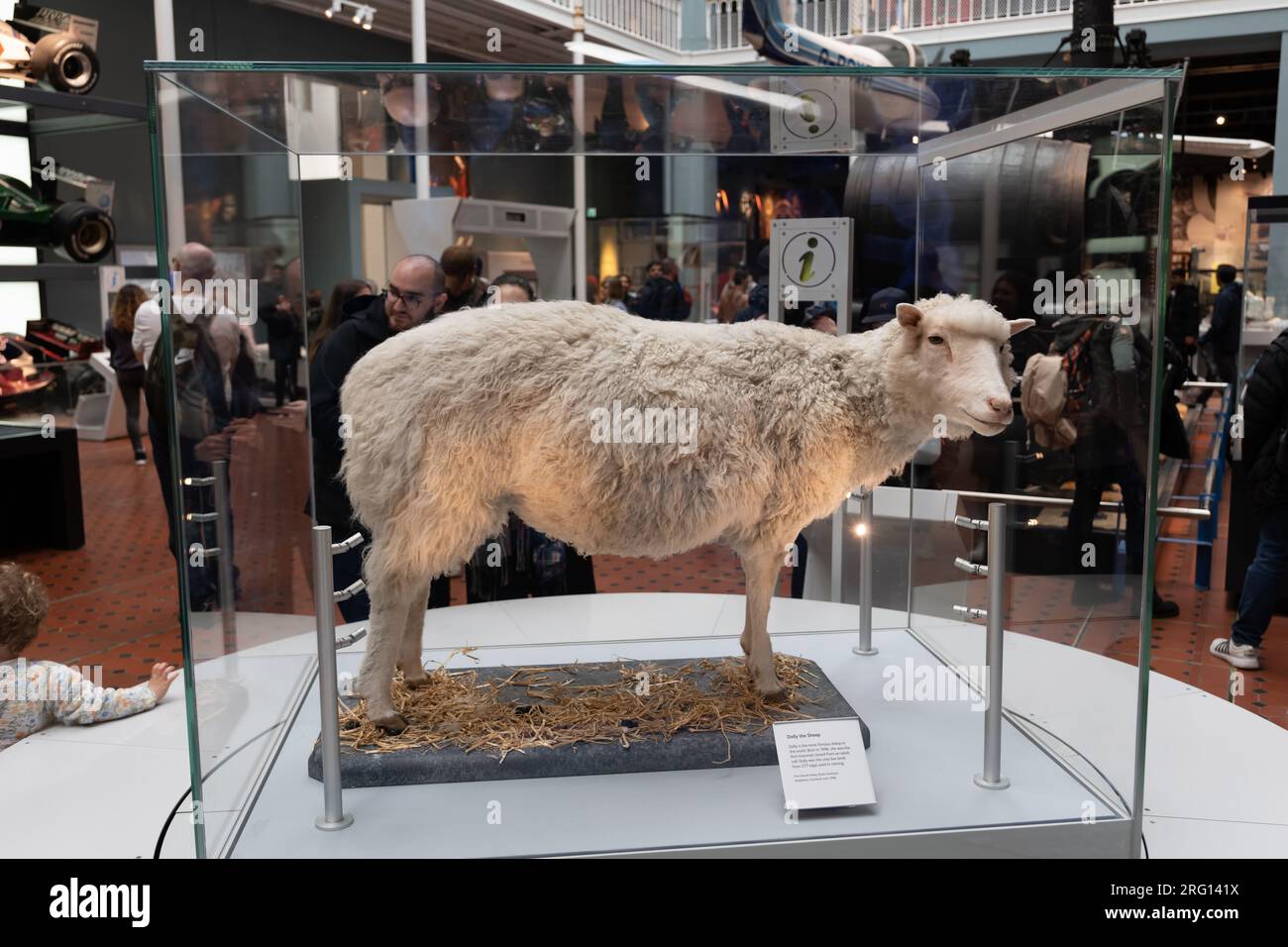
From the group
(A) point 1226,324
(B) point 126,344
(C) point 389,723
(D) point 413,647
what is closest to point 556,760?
(C) point 389,723

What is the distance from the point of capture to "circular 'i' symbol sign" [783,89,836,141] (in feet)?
9.39

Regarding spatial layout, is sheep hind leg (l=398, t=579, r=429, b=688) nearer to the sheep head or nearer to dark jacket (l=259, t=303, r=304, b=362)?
dark jacket (l=259, t=303, r=304, b=362)

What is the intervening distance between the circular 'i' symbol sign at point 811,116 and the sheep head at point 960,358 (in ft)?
2.15

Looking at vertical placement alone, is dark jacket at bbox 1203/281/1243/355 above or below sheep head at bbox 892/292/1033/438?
above

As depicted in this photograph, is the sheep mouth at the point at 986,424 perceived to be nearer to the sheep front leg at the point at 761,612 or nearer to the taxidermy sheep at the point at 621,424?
the taxidermy sheep at the point at 621,424

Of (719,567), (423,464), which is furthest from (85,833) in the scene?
(719,567)

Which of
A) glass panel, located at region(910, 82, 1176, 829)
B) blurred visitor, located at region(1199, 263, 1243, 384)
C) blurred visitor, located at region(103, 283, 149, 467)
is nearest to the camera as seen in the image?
glass panel, located at region(910, 82, 1176, 829)

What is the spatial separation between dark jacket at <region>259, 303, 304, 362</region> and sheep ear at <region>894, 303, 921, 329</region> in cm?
169

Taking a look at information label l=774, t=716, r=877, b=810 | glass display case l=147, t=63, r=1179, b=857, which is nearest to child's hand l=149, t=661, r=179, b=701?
glass display case l=147, t=63, r=1179, b=857

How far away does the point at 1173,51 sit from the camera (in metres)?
12.5

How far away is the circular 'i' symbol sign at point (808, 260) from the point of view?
3.59 m

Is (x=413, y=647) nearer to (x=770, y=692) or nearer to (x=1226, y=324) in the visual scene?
(x=770, y=692)

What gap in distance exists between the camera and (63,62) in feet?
20.6

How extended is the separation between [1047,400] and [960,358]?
394 millimetres
